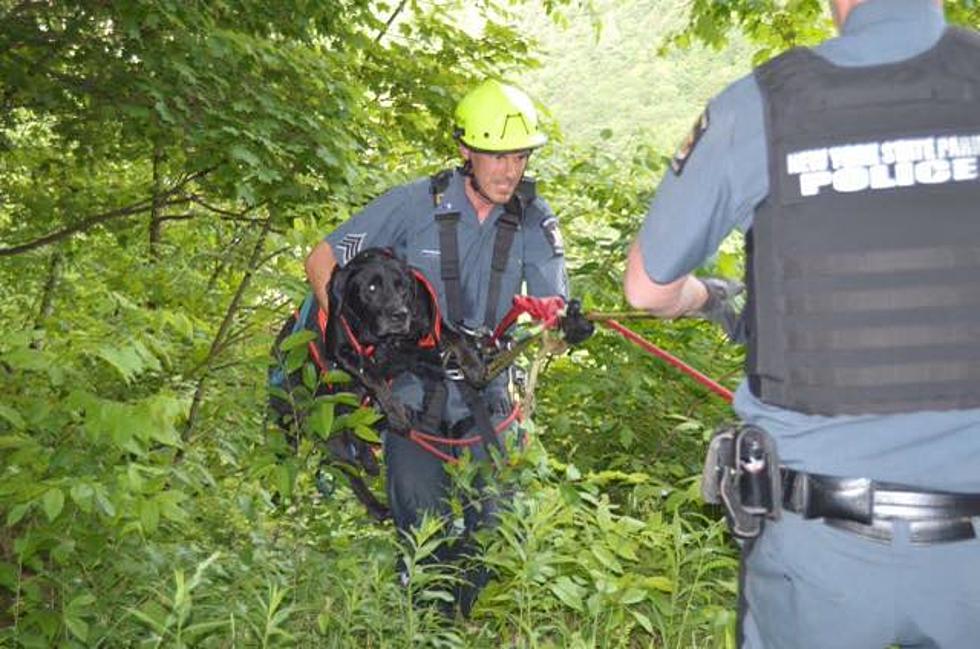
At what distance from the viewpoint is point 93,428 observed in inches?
121

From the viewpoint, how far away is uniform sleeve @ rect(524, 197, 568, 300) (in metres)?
4.82

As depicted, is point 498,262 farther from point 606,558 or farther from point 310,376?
point 606,558

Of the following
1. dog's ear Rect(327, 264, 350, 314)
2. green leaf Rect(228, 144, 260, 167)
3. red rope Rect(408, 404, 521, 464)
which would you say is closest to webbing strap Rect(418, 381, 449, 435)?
red rope Rect(408, 404, 521, 464)

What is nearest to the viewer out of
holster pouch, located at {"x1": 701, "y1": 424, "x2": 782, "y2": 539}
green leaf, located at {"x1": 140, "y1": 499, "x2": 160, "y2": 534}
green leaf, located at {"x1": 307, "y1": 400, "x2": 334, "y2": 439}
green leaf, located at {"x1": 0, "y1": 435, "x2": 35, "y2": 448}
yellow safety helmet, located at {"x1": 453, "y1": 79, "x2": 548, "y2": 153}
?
holster pouch, located at {"x1": 701, "y1": 424, "x2": 782, "y2": 539}

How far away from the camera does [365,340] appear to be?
173 inches

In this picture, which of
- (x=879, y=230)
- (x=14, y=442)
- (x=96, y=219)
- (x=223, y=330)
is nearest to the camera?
(x=879, y=230)

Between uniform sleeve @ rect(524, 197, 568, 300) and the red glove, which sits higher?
uniform sleeve @ rect(524, 197, 568, 300)

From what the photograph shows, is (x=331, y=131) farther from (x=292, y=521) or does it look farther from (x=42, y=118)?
(x=292, y=521)

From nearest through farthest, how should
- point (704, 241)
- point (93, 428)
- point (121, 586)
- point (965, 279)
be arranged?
point (965, 279) < point (704, 241) < point (93, 428) < point (121, 586)

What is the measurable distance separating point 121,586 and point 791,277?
2.82 m

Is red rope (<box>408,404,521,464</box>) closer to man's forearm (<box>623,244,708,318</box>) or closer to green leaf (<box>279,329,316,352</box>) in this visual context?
green leaf (<box>279,329,316,352</box>)

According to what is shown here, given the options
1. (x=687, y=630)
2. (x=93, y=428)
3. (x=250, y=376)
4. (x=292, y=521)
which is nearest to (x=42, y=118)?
(x=250, y=376)

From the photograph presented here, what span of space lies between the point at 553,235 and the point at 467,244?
393 millimetres

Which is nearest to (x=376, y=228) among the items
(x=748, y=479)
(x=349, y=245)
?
(x=349, y=245)
